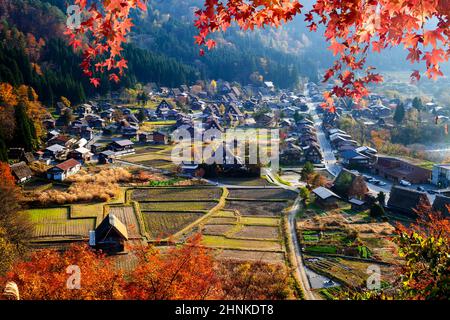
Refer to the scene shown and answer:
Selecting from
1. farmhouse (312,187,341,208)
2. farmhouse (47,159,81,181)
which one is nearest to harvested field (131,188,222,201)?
farmhouse (47,159,81,181)

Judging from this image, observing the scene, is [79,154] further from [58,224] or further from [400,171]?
[400,171]

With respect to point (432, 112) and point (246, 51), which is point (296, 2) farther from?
point (246, 51)

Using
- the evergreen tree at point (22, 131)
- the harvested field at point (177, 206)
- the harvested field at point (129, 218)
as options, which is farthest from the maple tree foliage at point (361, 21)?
the evergreen tree at point (22, 131)

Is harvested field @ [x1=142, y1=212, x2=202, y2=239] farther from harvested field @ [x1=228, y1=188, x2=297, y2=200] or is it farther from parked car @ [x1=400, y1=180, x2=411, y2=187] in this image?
parked car @ [x1=400, y1=180, x2=411, y2=187]

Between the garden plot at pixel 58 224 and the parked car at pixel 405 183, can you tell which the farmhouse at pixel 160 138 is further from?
the parked car at pixel 405 183
